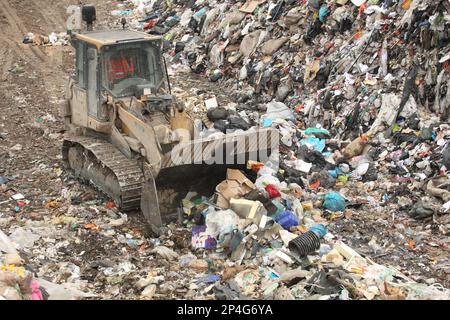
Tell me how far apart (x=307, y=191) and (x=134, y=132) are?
2737 millimetres

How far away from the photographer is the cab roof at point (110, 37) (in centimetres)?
886

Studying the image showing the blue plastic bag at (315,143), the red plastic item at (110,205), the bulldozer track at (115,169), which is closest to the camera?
the bulldozer track at (115,169)

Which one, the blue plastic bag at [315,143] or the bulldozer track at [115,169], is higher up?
the bulldozer track at [115,169]

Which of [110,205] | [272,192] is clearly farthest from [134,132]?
[272,192]

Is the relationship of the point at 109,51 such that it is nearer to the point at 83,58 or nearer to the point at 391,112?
the point at 83,58

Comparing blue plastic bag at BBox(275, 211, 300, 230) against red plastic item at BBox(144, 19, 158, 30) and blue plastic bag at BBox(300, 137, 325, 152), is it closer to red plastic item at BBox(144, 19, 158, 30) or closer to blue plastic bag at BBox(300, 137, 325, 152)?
blue plastic bag at BBox(300, 137, 325, 152)

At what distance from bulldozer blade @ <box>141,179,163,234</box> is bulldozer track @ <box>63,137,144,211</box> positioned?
303 millimetres

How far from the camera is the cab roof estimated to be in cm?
886

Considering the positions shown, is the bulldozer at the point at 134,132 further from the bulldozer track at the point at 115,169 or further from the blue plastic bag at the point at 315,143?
the blue plastic bag at the point at 315,143

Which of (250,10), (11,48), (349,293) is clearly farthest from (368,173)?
(11,48)

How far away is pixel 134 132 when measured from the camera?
28.6ft

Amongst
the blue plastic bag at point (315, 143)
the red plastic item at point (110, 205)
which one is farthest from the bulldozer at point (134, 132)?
the blue plastic bag at point (315, 143)

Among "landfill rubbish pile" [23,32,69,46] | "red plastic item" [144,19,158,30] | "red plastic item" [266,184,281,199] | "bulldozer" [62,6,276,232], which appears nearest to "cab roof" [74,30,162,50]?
"bulldozer" [62,6,276,232]

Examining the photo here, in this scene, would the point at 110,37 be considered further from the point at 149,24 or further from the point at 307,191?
the point at 149,24
